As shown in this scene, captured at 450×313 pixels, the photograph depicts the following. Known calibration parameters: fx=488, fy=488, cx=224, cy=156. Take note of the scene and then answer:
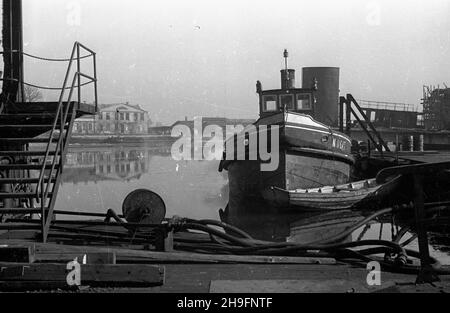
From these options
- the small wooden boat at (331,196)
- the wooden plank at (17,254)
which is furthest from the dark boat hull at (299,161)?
the wooden plank at (17,254)

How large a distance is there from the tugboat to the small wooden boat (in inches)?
17.3

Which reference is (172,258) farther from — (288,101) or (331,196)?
(288,101)

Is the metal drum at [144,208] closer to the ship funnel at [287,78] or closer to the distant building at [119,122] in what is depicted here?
the ship funnel at [287,78]

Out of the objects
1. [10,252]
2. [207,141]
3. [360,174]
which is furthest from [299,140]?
[207,141]

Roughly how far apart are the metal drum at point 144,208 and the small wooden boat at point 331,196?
8.12 m

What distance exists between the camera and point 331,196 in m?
15.6

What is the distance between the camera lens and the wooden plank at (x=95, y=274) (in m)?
4.19

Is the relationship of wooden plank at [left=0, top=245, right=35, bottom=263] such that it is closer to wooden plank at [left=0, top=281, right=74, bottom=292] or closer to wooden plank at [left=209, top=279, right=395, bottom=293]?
wooden plank at [left=0, top=281, right=74, bottom=292]

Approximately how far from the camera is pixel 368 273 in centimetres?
471

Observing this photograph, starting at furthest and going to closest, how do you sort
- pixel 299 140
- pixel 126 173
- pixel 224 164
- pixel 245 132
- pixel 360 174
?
1. pixel 126 173
2. pixel 360 174
3. pixel 224 164
4. pixel 245 132
5. pixel 299 140

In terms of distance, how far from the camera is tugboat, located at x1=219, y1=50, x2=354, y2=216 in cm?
1559

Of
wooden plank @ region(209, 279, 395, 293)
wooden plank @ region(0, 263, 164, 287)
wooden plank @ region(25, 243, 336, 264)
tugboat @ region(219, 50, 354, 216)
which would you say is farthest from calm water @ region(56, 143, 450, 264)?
wooden plank @ region(0, 263, 164, 287)
